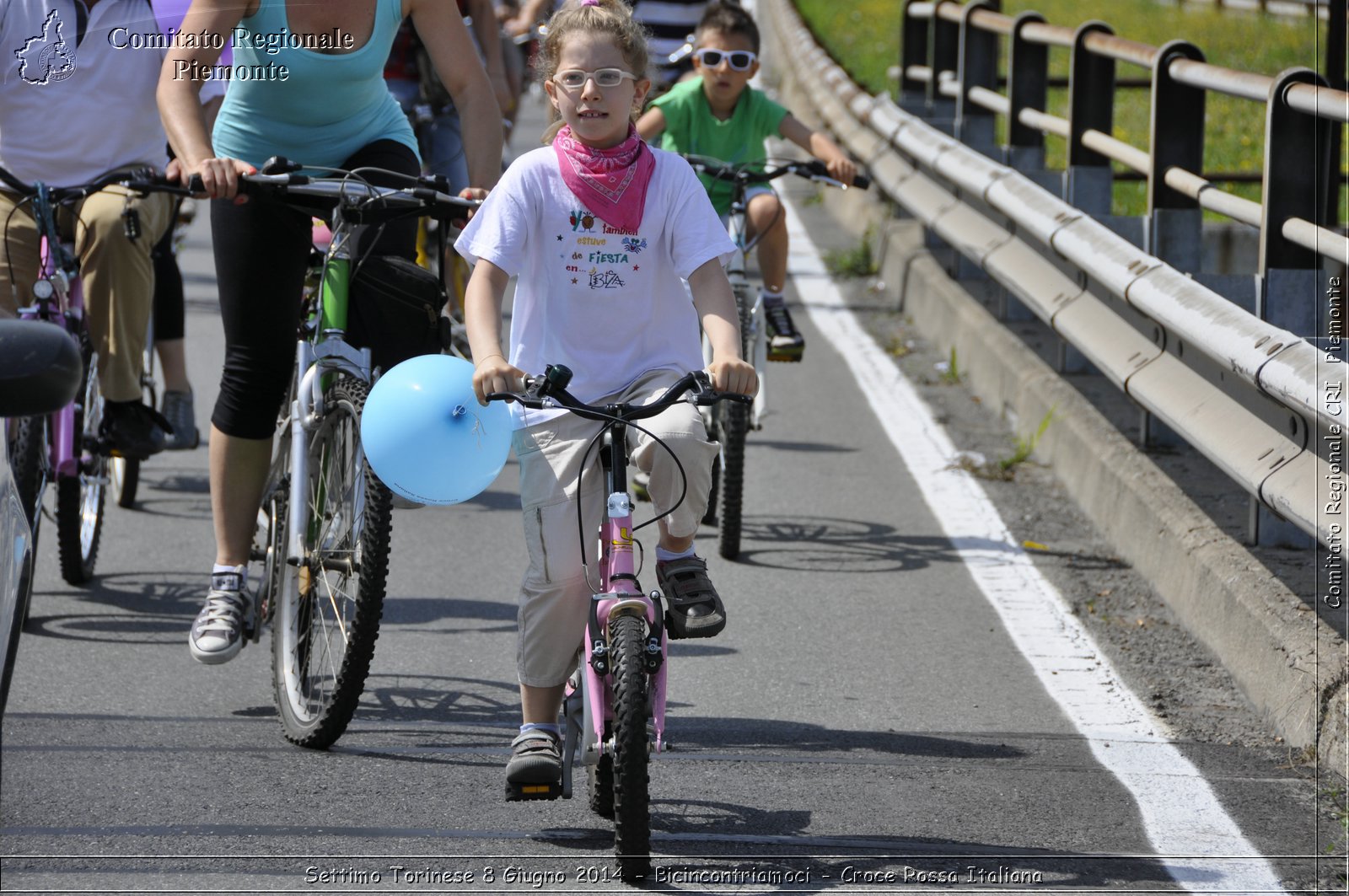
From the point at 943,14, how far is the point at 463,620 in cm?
831

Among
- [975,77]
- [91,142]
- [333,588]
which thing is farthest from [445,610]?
[975,77]

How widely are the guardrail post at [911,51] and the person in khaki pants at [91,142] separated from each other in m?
9.37

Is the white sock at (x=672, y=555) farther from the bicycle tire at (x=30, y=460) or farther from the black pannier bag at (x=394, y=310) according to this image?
the bicycle tire at (x=30, y=460)

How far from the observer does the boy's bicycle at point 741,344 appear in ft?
23.2

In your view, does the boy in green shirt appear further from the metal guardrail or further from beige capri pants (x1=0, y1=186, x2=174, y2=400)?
beige capri pants (x1=0, y1=186, x2=174, y2=400)

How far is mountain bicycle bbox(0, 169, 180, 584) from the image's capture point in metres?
5.97

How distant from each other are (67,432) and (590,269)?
8.89 feet

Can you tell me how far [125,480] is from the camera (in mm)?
7609

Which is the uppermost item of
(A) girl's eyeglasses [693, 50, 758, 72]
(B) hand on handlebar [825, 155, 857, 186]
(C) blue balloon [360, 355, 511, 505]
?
(A) girl's eyeglasses [693, 50, 758, 72]

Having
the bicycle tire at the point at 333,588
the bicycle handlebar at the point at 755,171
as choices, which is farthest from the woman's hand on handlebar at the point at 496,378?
the bicycle handlebar at the point at 755,171

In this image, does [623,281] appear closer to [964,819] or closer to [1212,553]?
[964,819]

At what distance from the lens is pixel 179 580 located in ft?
22.0

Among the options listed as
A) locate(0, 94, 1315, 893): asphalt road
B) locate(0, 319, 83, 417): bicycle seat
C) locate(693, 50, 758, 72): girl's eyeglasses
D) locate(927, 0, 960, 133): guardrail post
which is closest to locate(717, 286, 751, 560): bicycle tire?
locate(0, 94, 1315, 893): asphalt road

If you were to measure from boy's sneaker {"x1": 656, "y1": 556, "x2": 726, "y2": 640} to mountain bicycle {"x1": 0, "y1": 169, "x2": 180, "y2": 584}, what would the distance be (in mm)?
2226
